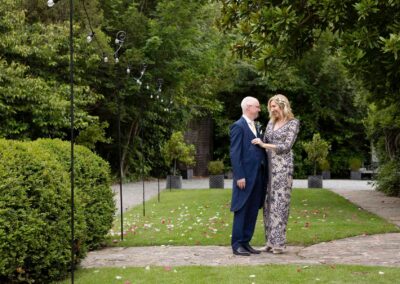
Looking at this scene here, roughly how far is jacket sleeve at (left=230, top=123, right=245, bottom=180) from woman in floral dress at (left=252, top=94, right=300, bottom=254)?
19cm

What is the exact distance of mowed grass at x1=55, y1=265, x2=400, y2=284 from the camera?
17.8 feet

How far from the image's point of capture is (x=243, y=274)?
18.6 feet

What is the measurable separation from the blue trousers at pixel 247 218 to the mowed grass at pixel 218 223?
92 centimetres

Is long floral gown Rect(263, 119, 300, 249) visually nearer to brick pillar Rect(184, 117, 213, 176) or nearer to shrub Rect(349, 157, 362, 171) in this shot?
shrub Rect(349, 157, 362, 171)

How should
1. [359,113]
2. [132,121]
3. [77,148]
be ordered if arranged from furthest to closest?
[359,113] → [132,121] → [77,148]

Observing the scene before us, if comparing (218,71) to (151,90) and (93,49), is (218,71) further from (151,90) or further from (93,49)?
(93,49)

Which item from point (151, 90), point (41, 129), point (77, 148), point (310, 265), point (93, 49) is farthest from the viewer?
point (151, 90)

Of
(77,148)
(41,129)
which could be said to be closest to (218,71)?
(41,129)

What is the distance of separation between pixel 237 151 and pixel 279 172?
58 centimetres

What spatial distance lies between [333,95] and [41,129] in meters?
15.1

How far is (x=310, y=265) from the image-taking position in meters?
6.09

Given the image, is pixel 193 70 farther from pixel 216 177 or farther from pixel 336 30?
pixel 336 30

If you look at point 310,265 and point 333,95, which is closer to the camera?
point 310,265

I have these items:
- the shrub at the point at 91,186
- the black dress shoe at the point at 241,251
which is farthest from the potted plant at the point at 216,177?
the black dress shoe at the point at 241,251
